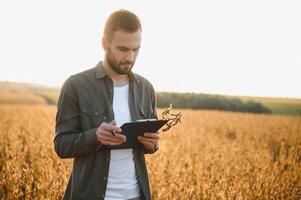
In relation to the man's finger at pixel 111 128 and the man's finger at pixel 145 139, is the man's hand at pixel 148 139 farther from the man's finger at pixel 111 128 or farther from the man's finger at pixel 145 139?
the man's finger at pixel 111 128

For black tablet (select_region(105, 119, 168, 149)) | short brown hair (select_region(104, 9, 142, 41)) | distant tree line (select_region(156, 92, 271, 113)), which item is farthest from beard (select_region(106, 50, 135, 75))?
distant tree line (select_region(156, 92, 271, 113))

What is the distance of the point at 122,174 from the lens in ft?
7.84

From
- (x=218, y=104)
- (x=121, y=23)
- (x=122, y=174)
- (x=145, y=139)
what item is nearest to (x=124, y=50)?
(x=121, y=23)

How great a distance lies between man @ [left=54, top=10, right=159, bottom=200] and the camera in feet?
7.78

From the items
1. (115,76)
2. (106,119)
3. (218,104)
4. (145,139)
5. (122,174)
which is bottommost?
(218,104)

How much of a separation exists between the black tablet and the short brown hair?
601 millimetres

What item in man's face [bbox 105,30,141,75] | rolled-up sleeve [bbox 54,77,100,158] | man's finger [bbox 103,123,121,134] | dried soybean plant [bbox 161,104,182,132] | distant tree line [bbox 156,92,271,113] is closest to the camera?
man's finger [bbox 103,123,121,134]

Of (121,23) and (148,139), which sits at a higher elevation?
Result: (121,23)

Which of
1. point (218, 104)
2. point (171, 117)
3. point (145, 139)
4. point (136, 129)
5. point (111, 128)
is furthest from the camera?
point (218, 104)

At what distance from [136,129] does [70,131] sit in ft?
1.35

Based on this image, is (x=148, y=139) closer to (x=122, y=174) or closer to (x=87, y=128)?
(x=122, y=174)

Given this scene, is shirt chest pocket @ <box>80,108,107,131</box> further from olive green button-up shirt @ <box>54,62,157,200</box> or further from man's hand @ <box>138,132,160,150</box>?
man's hand @ <box>138,132,160,150</box>

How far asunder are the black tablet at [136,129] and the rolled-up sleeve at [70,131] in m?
0.15

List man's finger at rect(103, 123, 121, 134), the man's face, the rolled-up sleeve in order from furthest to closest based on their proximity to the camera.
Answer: the man's face, the rolled-up sleeve, man's finger at rect(103, 123, 121, 134)
